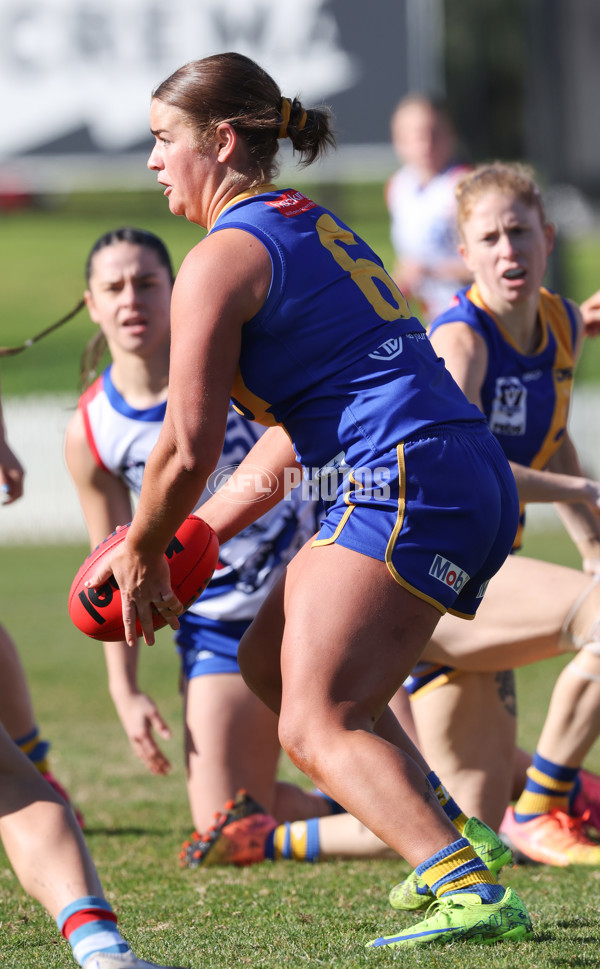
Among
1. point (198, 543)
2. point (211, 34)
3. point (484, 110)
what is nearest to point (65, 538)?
point (211, 34)

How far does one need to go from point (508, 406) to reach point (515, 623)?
0.75 m

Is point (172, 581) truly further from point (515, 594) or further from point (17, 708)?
point (17, 708)

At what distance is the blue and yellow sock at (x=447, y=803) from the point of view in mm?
2965

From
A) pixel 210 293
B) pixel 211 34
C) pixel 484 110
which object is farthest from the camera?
pixel 484 110

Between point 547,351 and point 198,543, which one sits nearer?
point 198,543

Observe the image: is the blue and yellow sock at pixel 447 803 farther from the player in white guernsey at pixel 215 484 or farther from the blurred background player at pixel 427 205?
the blurred background player at pixel 427 205

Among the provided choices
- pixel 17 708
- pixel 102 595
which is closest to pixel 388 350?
pixel 102 595

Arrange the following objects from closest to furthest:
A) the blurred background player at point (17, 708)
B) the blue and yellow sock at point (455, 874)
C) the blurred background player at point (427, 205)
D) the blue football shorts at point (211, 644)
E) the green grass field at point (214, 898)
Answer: the blue and yellow sock at point (455, 874)
the green grass field at point (214, 898)
the blurred background player at point (17, 708)
the blue football shorts at point (211, 644)
the blurred background player at point (427, 205)

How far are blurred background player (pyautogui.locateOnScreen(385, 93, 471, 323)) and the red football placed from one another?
555cm

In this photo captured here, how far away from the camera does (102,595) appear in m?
2.83

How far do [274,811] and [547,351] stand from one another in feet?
6.30

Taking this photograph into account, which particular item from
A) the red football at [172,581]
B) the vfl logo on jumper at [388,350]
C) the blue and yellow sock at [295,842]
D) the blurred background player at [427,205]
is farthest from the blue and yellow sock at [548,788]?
the blurred background player at [427,205]

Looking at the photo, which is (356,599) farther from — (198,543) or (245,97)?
(245,97)

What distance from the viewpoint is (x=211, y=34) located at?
477 inches
